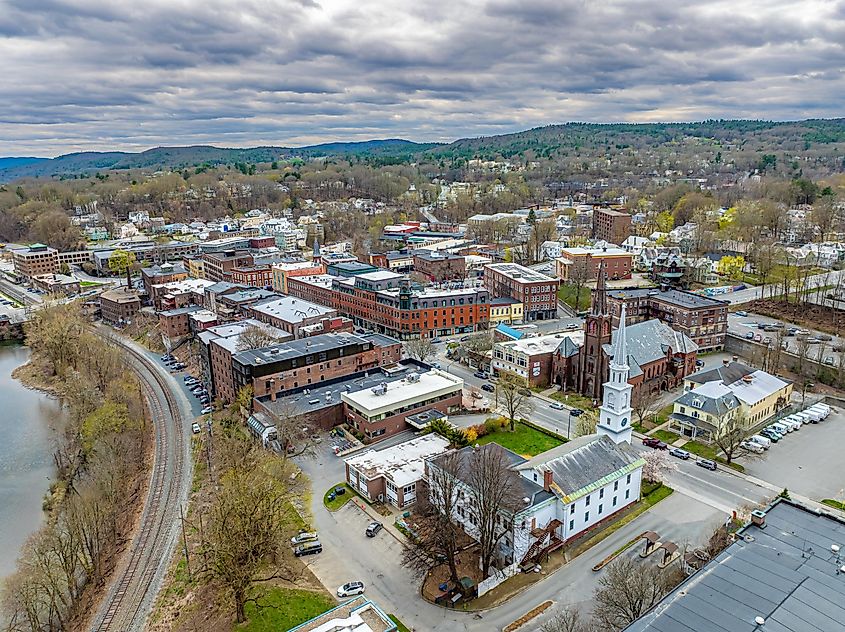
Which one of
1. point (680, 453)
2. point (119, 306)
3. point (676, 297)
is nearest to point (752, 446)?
point (680, 453)

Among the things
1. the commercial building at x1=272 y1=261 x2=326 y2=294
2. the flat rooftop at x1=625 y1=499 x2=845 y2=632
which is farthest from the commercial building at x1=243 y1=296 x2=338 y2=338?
the flat rooftop at x1=625 y1=499 x2=845 y2=632

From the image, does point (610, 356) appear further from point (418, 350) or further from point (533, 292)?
point (533, 292)

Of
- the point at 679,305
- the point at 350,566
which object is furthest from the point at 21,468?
the point at 679,305

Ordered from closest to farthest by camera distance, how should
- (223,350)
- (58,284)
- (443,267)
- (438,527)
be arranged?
(438,527) < (223,350) < (443,267) < (58,284)

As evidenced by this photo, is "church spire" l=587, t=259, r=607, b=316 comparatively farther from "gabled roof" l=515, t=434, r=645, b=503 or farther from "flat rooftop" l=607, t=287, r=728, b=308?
"flat rooftop" l=607, t=287, r=728, b=308

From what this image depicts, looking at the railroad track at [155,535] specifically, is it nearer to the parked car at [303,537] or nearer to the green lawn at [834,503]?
the parked car at [303,537]

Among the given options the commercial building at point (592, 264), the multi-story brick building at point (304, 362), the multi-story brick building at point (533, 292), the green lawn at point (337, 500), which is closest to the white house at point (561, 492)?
the green lawn at point (337, 500)

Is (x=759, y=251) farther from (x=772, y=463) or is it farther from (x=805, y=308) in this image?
(x=772, y=463)
